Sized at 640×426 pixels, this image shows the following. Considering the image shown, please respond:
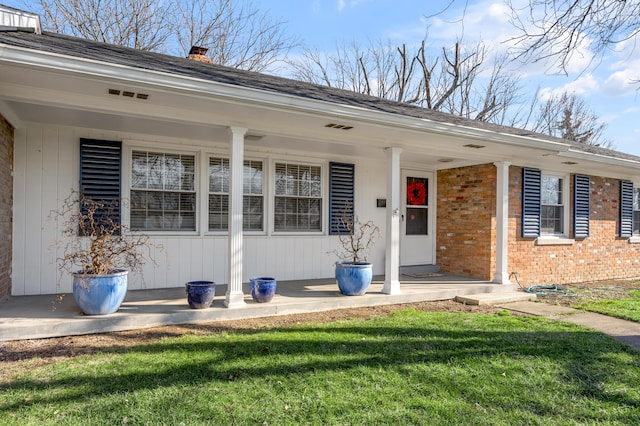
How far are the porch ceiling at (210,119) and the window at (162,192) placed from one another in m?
0.42

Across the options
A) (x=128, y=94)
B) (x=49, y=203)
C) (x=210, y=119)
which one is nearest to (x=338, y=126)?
(x=210, y=119)

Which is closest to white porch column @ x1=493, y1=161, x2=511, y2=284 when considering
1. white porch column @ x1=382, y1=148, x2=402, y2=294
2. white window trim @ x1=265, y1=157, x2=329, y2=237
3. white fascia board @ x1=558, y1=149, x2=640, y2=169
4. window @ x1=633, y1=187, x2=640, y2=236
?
white fascia board @ x1=558, y1=149, x2=640, y2=169

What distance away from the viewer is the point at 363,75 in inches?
853

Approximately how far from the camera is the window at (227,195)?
685 cm

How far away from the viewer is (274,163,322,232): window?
7.41 metres

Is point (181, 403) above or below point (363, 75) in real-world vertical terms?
below

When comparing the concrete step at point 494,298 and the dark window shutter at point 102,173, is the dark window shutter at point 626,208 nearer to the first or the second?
the concrete step at point 494,298

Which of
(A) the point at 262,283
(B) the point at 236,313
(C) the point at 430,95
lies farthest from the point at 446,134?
(C) the point at 430,95

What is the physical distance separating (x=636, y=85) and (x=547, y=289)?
425 cm

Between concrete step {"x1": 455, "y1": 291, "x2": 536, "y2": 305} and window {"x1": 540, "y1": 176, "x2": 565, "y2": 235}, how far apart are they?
2.36m

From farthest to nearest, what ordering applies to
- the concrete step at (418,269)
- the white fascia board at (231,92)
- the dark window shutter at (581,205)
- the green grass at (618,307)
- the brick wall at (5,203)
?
the dark window shutter at (581,205) < the concrete step at (418,269) < the green grass at (618,307) < the brick wall at (5,203) < the white fascia board at (231,92)

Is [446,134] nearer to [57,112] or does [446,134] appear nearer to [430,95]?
[57,112]

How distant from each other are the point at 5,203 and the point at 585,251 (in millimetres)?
10567

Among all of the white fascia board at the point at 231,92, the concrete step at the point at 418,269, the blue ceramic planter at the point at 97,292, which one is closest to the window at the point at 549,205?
the concrete step at the point at 418,269
